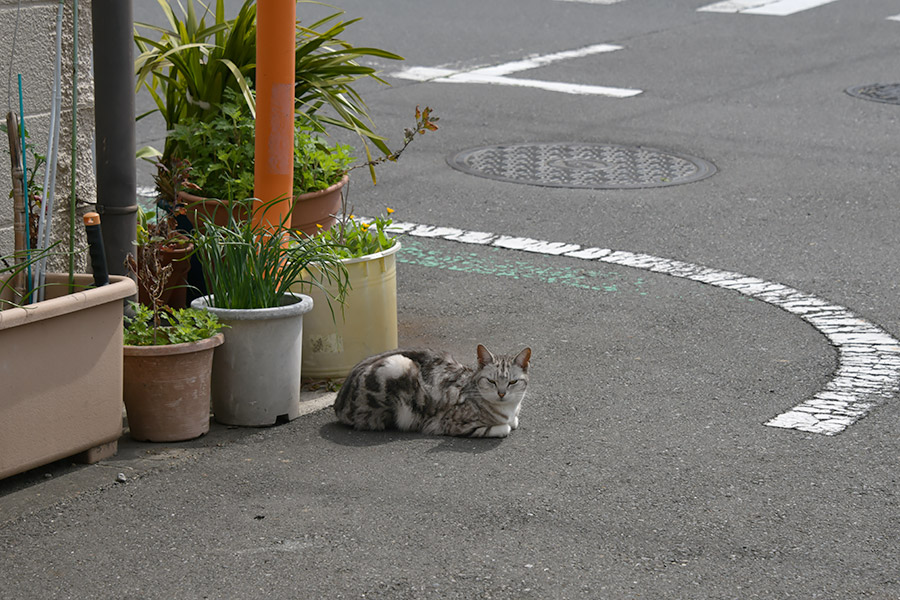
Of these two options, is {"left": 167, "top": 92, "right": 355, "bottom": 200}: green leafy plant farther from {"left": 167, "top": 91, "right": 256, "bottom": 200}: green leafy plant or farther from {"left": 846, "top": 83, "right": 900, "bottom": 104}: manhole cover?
{"left": 846, "top": 83, "right": 900, "bottom": 104}: manhole cover

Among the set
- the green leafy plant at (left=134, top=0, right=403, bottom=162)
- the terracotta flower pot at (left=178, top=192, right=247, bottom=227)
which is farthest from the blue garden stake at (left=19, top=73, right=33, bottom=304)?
the green leafy plant at (left=134, top=0, right=403, bottom=162)

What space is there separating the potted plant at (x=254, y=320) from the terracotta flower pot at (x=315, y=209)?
0.64m

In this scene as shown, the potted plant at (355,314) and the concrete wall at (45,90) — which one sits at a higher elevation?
the concrete wall at (45,90)

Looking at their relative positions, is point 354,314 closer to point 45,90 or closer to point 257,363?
→ point 257,363

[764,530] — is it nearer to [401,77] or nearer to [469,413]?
[469,413]

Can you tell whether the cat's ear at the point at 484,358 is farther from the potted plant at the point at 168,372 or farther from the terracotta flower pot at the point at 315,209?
the terracotta flower pot at the point at 315,209

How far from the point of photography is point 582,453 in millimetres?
5215

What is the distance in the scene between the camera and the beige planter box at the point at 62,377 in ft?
14.9

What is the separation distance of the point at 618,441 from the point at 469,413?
24.6 inches

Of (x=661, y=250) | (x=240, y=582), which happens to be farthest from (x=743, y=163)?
(x=240, y=582)

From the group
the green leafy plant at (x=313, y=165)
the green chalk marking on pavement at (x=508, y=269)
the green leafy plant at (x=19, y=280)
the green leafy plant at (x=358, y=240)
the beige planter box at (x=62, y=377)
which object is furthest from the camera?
the green chalk marking on pavement at (x=508, y=269)

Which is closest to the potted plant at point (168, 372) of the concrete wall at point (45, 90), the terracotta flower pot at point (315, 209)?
the concrete wall at point (45, 90)

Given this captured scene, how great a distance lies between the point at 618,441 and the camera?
5.33m

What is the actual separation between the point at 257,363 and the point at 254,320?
18 cm
